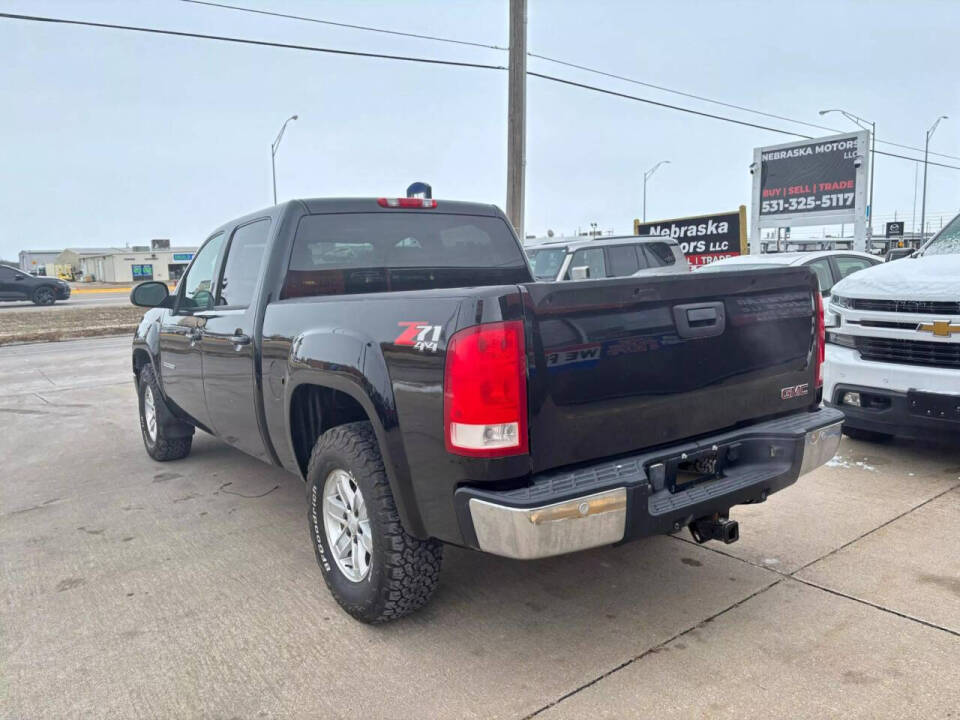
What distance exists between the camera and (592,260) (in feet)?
38.6

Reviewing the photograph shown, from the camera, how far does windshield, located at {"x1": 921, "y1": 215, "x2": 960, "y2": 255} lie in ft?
19.3

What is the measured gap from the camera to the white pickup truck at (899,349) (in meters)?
4.73

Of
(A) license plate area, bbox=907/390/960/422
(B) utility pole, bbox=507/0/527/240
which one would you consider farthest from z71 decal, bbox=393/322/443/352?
(B) utility pole, bbox=507/0/527/240

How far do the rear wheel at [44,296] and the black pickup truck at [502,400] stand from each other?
29.3 metres

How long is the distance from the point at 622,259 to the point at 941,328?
724 centimetres

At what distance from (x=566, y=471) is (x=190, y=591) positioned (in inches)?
81.9

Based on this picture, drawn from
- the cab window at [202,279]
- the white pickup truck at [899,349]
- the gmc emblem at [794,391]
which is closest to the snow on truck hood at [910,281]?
the white pickup truck at [899,349]

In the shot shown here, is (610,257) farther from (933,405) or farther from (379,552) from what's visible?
(379,552)

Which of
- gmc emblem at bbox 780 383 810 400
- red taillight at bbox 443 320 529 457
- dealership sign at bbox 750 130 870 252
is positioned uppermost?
dealership sign at bbox 750 130 870 252

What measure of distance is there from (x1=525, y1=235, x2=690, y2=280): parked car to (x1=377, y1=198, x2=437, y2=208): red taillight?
6925mm

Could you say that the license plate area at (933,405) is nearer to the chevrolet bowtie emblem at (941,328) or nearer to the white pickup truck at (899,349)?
the white pickup truck at (899,349)

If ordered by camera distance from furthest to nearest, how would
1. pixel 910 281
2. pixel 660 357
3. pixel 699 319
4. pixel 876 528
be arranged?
pixel 910 281, pixel 876 528, pixel 699 319, pixel 660 357

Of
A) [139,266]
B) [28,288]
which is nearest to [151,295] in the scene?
[28,288]

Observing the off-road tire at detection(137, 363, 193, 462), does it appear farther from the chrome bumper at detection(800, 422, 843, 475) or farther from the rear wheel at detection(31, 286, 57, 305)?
the rear wheel at detection(31, 286, 57, 305)
